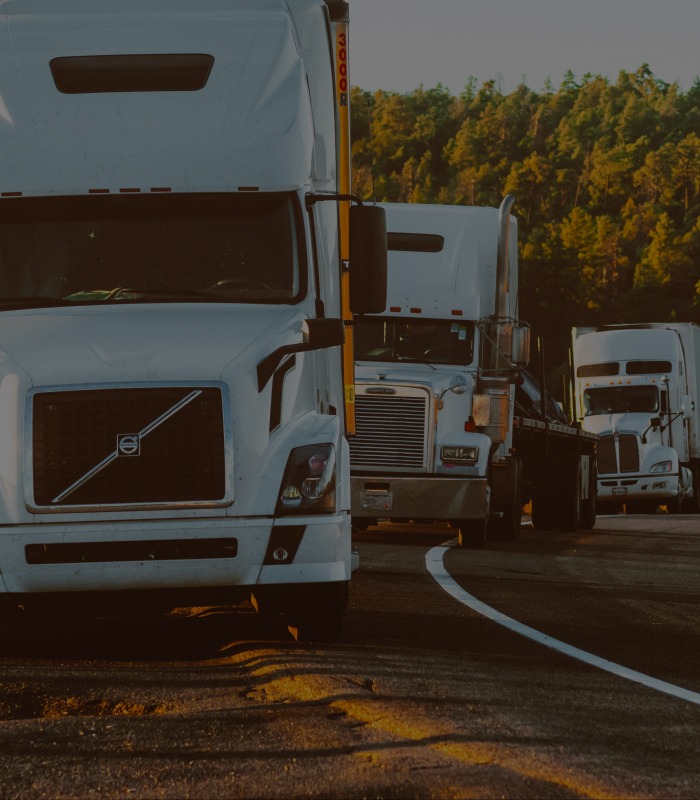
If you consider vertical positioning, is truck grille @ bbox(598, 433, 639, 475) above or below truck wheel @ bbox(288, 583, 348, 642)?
above

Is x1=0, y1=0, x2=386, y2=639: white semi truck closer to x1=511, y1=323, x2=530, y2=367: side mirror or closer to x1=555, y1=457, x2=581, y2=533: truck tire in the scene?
x1=511, y1=323, x2=530, y2=367: side mirror

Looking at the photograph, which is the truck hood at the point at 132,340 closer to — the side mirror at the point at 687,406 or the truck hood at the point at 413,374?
the truck hood at the point at 413,374

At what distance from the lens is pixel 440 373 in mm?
19734

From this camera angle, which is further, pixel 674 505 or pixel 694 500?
pixel 694 500

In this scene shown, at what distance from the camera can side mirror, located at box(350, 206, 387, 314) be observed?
9.96 meters

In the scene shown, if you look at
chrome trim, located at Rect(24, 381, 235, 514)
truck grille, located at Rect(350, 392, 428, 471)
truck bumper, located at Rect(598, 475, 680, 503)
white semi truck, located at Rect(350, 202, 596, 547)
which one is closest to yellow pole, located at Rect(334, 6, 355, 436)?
chrome trim, located at Rect(24, 381, 235, 514)

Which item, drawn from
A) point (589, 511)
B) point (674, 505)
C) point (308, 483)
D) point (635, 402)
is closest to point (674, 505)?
point (674, 505)

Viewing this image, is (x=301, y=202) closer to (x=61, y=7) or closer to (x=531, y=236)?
(x=61, y=7)

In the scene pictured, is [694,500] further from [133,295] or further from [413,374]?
[133,295]

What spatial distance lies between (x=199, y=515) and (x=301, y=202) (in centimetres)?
208

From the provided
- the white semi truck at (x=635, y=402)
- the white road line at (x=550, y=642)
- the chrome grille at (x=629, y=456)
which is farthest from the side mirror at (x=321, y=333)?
the chrome grille at (x=629, y=456)

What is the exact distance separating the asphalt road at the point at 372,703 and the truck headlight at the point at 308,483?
78 cm

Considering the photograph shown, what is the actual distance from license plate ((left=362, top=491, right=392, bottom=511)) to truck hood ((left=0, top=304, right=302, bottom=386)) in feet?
35.7

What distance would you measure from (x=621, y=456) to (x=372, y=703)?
30.3m
